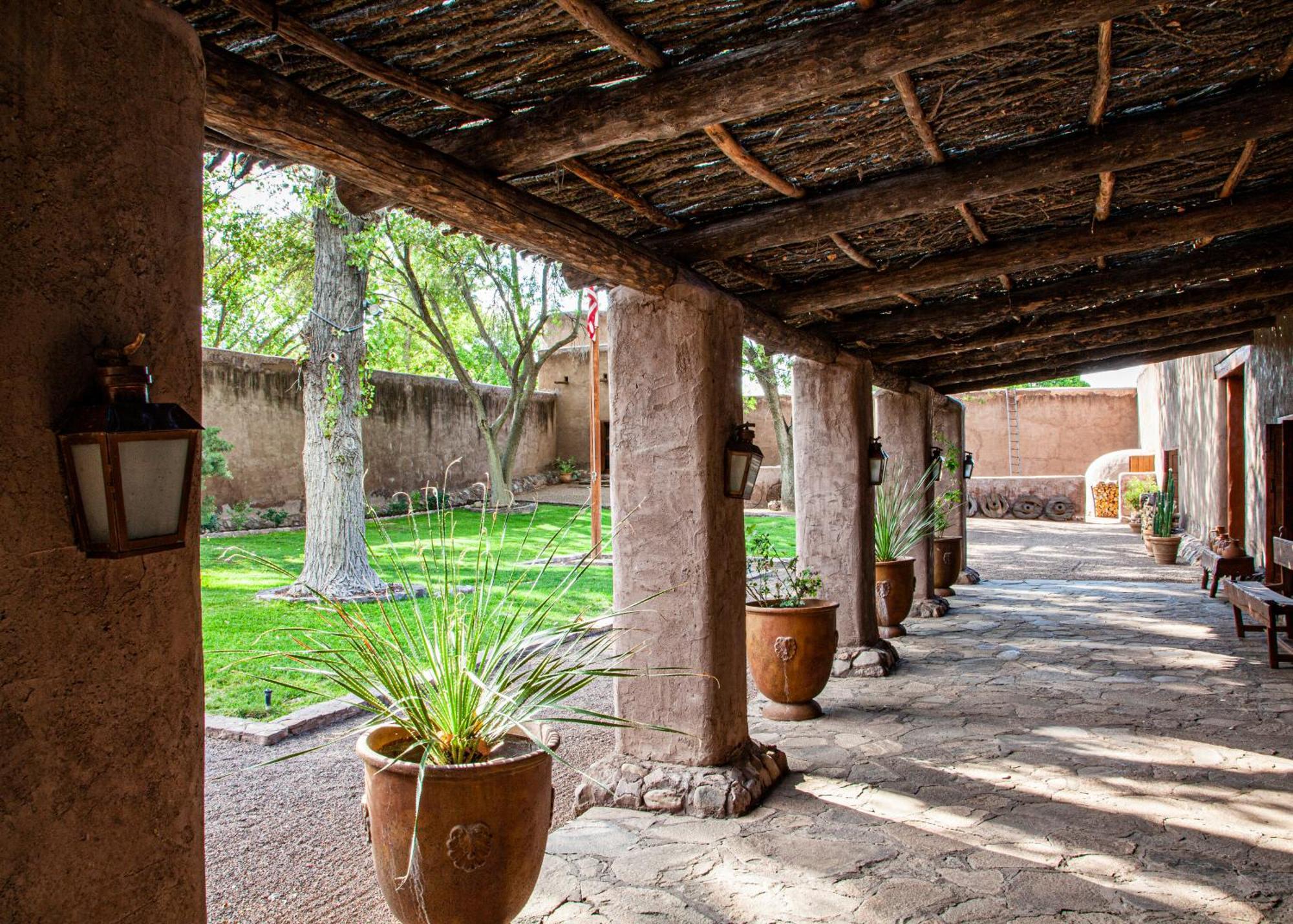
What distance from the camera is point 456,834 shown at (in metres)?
2.26

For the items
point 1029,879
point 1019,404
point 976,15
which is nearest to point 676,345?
point 976,15

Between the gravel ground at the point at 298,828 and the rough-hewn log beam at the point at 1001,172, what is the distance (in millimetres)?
2313

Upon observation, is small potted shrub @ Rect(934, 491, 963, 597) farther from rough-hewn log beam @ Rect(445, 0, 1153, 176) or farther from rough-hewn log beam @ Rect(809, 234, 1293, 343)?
rough-hewn log beam @ Rect(445, 0, 1153, 176)

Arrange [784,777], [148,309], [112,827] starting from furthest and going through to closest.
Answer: [784,777]
[148,309]
[112,827]

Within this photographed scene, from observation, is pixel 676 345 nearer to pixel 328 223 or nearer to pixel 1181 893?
pixel 1181 893

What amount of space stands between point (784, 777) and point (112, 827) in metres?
3.02

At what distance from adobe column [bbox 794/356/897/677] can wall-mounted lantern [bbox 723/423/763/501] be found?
2.22 metres

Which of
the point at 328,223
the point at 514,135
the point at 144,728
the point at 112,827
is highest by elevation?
the point at 328,223

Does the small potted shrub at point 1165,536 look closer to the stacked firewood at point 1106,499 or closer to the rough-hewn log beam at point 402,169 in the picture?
the stacked firewood at point 1106,499

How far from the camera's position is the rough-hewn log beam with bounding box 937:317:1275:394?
8.05 meters

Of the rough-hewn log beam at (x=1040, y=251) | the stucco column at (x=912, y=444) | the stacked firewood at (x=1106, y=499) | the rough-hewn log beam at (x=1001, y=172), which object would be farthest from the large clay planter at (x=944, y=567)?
the stacked firewood at (x=1106, y=499)

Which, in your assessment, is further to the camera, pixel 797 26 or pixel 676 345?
pixel 676 345

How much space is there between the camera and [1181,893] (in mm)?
2887

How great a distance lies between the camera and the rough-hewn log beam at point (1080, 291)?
4949mm
